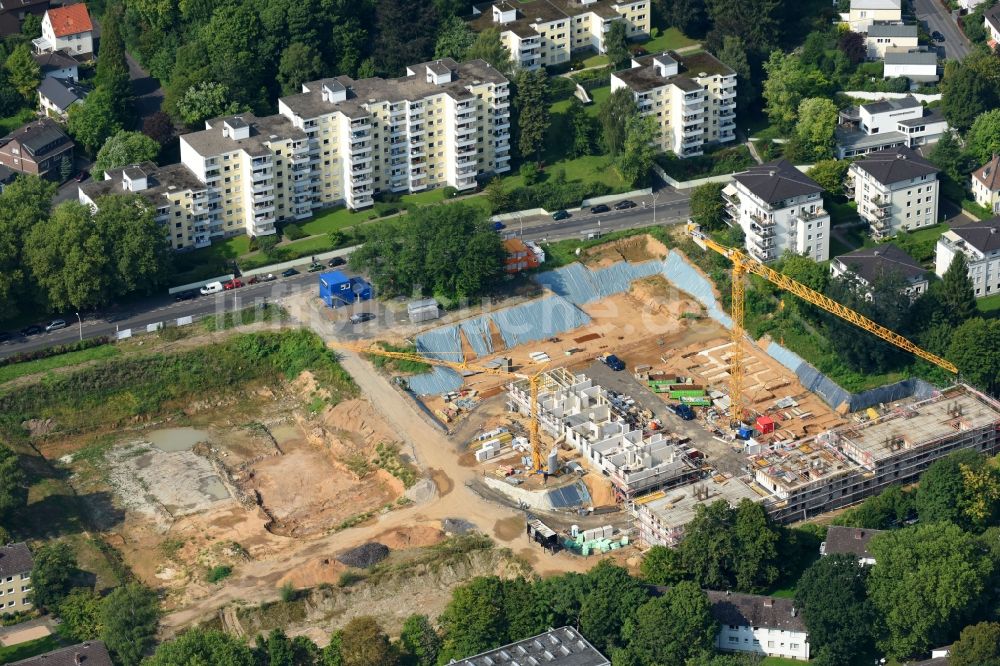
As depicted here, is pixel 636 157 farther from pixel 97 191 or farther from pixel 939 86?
pixel 97 191

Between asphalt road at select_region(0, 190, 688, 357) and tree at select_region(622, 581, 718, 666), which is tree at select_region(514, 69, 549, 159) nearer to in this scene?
asphalt road at select_region(0, 190, 688, 357)

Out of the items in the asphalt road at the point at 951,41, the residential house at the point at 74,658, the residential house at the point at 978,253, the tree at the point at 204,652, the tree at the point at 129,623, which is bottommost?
the tree at the point at 129,623

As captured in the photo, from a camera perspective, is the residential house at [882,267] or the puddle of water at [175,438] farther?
the residential house at [882,267]

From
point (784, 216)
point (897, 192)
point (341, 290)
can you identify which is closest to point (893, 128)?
point (897, 192)

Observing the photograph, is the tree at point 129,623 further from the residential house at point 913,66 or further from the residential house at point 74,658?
the residential house at point 913,66

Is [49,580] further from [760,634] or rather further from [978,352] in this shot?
[978,352]

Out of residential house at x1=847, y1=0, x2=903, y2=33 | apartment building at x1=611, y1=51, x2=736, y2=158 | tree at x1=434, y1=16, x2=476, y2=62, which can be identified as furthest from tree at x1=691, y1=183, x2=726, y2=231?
residential house at x1=847, y1=0, x2=903, y2=33

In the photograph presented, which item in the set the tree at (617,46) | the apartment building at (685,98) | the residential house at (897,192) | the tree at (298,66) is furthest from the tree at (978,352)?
the tree at (298,66)

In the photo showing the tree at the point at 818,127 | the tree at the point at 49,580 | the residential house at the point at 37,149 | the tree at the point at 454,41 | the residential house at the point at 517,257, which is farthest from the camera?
the tree at the point at 454,41
